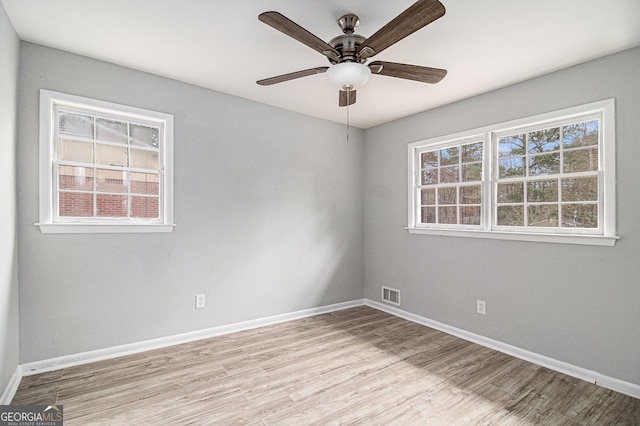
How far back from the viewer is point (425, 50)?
2.46 meters

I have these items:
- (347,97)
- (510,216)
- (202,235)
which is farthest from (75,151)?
(510,216)

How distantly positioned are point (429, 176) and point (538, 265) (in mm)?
1519

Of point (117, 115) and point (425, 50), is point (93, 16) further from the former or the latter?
point (425, 50)

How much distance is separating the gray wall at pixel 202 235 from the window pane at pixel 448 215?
1203 millimetres

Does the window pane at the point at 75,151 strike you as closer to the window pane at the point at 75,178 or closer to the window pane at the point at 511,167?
the window pane at the point at 75,178

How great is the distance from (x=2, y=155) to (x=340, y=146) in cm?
334

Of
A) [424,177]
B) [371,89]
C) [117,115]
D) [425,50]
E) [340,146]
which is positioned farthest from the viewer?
[340,146]

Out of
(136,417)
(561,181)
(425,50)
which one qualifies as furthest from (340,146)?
(136,417)

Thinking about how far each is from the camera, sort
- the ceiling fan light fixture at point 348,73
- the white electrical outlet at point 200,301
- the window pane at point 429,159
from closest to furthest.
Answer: the ceiling fan light fixture at point 348,73, the white electrical outlet at point 200,301, the window pane at point 429,159

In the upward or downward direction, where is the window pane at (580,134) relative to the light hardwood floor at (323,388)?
upward

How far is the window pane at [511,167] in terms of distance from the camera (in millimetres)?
3025

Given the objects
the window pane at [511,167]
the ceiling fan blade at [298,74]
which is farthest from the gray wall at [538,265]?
the ceiling fan blade at [298,74]

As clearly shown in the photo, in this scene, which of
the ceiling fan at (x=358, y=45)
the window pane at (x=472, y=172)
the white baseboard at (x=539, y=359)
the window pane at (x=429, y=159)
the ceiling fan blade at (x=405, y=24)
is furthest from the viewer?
the window pane at (x=429, y=159)

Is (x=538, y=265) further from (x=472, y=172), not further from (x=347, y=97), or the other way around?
(x=347, y=97)
